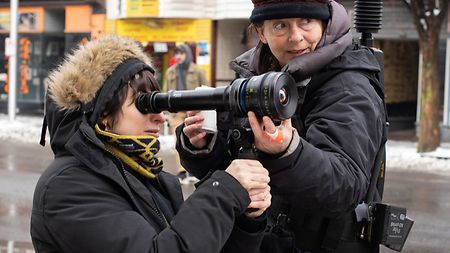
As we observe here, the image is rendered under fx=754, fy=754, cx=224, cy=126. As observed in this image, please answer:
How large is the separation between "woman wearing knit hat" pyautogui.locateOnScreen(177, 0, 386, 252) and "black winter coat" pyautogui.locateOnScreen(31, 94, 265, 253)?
0.18 metres

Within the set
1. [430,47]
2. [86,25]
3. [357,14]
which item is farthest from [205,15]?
[357,14]

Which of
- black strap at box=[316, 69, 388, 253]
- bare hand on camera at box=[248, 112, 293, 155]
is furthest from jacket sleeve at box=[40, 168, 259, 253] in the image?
black strap at box=[316, 69, 388, 253]

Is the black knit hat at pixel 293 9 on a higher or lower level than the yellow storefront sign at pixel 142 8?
lower

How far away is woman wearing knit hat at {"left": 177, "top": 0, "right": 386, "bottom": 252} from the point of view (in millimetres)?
2262

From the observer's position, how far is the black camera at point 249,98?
203cm

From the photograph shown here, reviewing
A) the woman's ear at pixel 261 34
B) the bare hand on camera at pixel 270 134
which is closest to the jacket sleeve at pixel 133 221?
the bare hand on camera at pixel 270 134

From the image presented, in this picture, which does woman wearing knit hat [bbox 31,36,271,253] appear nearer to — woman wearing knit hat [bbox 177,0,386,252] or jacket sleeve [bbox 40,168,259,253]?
jacket sleeve [bbox 40,168,259,253]

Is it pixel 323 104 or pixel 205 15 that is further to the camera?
pixel 205 15

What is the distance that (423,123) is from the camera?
15500mm

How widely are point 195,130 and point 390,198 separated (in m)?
8.21

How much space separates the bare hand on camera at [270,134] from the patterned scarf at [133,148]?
1.61 feet

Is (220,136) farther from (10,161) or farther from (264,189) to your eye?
(10,161)

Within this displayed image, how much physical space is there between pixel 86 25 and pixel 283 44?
20384mm

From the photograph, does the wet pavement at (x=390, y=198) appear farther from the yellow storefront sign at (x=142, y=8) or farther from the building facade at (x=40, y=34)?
the building facade at (x=40, y=34)
